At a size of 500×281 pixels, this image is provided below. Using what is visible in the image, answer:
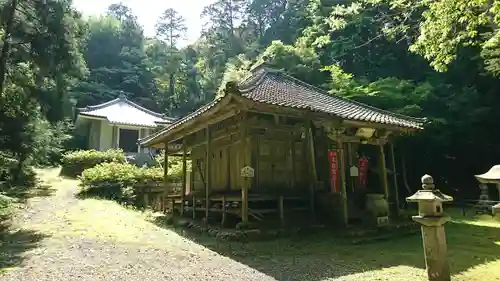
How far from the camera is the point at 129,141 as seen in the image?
31.0 metres

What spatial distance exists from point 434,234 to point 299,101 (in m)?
5.89

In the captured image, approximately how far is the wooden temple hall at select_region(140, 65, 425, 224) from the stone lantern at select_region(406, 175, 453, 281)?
431cm

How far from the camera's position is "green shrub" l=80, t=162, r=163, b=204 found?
17.2 meters

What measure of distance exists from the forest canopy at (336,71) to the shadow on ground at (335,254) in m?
4.88

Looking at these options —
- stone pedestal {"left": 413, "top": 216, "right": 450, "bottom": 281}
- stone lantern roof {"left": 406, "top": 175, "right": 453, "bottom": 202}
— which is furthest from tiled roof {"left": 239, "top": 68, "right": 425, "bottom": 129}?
stone pedestal {"left": 413, "top": 216, "right": 450, "bottom": 281}

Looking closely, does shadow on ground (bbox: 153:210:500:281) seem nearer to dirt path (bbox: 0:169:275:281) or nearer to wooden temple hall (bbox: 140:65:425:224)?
dirt path (bbox: 0:169:275:281)

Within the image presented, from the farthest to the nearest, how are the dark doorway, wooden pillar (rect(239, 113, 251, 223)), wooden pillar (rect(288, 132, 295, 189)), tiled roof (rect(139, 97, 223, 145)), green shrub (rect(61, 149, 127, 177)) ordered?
the dark doorway
green shrub (rect(61, 149, 127, 177))
wooden pillar (rect(288, 132, 295, 189))
tiled roof (rect(139, 97, 223, 145))
wooden pillar (rect(239, 113, 251, 223))

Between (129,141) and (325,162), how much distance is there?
2343 centimetres

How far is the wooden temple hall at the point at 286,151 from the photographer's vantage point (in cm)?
962

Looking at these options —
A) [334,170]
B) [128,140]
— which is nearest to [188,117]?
[334,170]

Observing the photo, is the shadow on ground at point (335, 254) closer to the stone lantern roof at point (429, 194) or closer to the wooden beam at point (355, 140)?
the stone lantern roof at point (429, 194)

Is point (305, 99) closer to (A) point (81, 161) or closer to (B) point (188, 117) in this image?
(B) point (188, 117)

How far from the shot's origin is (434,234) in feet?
16.9

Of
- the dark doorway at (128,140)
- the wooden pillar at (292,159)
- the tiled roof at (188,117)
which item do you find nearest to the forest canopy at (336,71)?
the tiled roof at (188,117)
